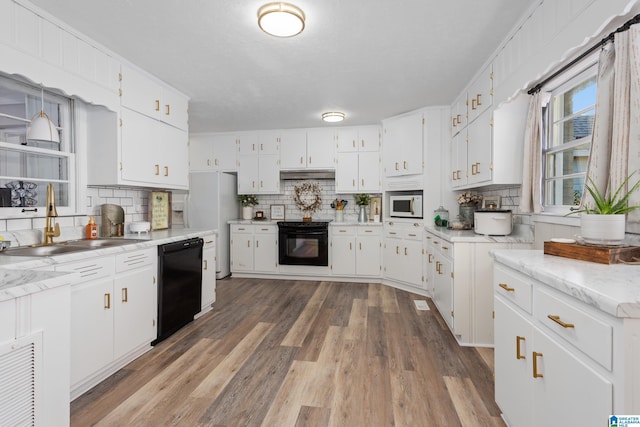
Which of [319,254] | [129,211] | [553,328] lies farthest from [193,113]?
[553,328]

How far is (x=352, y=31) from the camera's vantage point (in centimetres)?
225

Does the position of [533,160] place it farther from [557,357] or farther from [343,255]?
[343,255]

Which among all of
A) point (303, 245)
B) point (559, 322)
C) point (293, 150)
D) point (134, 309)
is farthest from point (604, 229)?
point (293, 150)

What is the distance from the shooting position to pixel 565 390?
1.06 metres

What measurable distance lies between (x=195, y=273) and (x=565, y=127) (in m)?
3.46

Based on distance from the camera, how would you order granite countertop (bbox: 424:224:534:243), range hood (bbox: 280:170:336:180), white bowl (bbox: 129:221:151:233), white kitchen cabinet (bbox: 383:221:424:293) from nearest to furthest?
granite countertop (bbox: 424:224:534:243) → white bowl (bbox: 129:221:151:233) → white kitchen cabinet (bbox: 383:221:424:293) → range hood (bbox: 280:170:336:180)

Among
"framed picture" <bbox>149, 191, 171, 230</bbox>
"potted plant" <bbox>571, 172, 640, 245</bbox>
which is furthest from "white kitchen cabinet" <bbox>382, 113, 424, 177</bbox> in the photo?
"framed picture" <bbox>149, 191, 171, 230</bbox>

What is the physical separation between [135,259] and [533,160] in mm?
3192

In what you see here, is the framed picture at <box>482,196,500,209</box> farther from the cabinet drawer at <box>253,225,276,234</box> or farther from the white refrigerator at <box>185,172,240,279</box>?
the white refrigerator at <box>185,172,240,279</box>

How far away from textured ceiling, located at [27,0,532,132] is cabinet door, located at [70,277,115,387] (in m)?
1.84

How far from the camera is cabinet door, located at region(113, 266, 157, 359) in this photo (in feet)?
7.36

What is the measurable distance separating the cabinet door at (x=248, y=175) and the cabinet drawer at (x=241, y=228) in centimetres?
59

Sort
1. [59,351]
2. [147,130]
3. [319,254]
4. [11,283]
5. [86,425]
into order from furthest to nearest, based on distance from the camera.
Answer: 1. [319,254]
2. [147,130]
3. [86,425]
4. [59,351]
5. [11,283]

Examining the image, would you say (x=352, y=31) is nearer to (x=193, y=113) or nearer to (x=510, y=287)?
(x=510, y=287)
